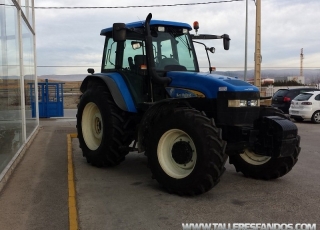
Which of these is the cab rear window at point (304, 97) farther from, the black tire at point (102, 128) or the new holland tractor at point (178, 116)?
the black tire at point (102, 128)

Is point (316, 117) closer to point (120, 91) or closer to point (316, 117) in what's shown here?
point (316, 117)

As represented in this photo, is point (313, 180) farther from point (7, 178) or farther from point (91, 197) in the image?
point (7, 178)

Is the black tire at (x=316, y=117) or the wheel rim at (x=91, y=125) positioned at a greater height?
the wheel rim at (x=91, y=125)

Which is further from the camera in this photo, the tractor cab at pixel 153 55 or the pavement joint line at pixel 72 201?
the tractor cab at pixel 153 55

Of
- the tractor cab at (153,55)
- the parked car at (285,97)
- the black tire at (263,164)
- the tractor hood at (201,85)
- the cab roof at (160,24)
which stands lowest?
the black tire at (263,164)

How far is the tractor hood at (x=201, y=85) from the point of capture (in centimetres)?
552

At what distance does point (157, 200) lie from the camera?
17.1ft

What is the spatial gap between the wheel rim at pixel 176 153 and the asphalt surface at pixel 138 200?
371 mm

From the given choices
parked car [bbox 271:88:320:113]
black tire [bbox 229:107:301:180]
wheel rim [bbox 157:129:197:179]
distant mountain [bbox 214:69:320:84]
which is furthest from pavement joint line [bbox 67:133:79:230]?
distant mountain [bbox 214:69:320:84]

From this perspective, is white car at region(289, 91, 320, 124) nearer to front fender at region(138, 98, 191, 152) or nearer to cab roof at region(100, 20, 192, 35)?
cab roof at region(100, 20, 192, 35)

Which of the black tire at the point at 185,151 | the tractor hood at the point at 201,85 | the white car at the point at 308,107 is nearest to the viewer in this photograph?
the black tire at the point at 185,151

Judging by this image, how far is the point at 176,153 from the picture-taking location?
5477mm

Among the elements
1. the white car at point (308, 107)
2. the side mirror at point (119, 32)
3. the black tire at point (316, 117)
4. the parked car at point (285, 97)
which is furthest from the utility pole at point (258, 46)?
the side mirror at point (119, 32)

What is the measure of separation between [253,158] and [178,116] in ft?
5.94
